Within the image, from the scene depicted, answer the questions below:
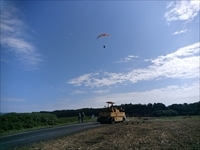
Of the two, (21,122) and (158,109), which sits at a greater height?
(158,109)

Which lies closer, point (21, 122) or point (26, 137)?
point (26, 137)

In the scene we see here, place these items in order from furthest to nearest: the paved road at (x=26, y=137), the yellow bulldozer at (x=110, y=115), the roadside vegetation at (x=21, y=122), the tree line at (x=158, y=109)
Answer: the tree line at (x=158, y=109) → the yellow bulldozer at (x=110, y=115) → the roadside vegetation at (x=21, y=122) → the paved road at (x=26, y=137)

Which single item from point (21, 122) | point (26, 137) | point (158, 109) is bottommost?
point (26, 137)

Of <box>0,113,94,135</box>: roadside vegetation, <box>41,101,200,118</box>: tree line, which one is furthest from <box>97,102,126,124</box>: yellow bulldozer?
<box>41,101,200,118</box>: tree line

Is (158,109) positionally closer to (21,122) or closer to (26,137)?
(21,122)

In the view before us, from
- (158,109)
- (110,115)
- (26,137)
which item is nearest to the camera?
(26,137)

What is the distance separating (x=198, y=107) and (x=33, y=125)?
44.2 meters

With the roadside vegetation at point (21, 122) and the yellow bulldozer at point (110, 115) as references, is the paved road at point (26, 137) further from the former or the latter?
the yellow bulldozer at point (110, 115)

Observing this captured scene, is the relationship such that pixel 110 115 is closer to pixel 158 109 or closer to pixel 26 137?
pixel 26 137

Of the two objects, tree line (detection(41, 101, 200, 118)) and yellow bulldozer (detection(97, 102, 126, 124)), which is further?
tree line (detection(41, 101, 200, 118))

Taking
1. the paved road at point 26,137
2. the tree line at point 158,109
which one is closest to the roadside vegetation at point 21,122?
the paved road at point 26,137

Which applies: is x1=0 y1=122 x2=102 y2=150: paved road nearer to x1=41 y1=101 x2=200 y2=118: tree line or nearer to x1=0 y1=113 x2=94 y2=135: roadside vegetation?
x1=0 y1=113 x2=94 y2=135: roadside vegetation

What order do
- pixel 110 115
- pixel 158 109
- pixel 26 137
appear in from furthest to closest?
pixel 158 109 < pixel 110 115 < pixel 26 137

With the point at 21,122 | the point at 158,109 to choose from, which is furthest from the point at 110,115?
the point at 158,109
